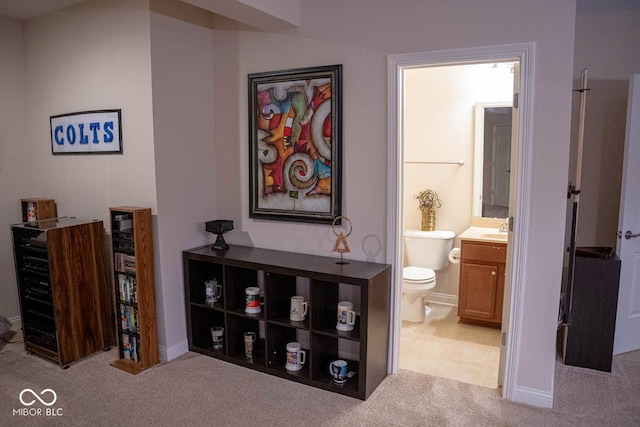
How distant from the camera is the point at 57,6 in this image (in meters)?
3.20

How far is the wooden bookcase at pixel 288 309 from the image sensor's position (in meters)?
2.62

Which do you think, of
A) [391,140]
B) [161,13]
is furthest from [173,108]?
[391,140]

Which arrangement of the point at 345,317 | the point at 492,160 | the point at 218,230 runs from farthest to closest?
the point at 492,160, the point at 218,230, the point at 345,317

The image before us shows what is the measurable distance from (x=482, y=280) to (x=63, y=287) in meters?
3.04

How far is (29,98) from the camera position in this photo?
360cm

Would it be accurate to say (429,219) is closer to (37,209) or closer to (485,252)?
(485,252)

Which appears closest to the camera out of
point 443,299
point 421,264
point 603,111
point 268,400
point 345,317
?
point 268,400

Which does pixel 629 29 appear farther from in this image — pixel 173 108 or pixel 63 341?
pixel 63 341

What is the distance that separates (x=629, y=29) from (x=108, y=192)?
3.81m

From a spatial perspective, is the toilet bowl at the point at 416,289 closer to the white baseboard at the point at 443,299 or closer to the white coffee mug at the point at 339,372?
the white baseboard at the point at 443,299

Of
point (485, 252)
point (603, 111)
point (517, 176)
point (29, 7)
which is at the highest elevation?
point (29, 7)

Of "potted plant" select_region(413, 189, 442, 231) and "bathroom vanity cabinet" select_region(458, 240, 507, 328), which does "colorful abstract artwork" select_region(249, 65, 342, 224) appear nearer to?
"bathroom vanity cabinet" select_region(458, 240, 507, 328)

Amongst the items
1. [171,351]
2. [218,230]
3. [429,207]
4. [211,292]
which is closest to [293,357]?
[211,292]

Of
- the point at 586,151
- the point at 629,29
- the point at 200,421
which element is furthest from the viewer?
the point at 586,151
